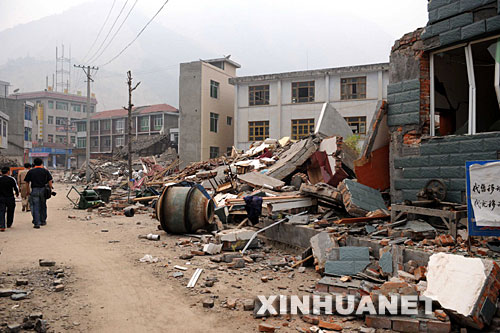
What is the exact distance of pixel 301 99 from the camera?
90.6ft

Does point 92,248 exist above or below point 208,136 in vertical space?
below

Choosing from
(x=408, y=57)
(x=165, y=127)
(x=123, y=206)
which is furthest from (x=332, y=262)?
(x=165, y=127)

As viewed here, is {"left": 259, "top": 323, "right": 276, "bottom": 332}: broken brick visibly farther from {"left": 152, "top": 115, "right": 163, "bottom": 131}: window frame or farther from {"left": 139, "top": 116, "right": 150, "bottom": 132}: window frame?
{"left": 139, "top": 116, "right": 150, "bottom": 132}: window frame

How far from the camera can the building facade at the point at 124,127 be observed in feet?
158

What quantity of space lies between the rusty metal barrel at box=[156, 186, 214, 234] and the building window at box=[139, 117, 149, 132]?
1690 inches

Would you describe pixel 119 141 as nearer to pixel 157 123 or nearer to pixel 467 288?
pixel 157 123

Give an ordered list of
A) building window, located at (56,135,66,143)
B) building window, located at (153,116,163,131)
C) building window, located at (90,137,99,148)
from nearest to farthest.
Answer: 1. building window, located at (153,116,163,131)
2. building window, located at (90,137,99,148)
3. building window, located at (56,135,66,143)

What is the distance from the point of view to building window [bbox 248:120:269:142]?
94.7ft

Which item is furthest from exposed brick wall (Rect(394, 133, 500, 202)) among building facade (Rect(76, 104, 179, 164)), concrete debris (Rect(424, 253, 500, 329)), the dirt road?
building facade (Rect(76, 104, 179, 164))

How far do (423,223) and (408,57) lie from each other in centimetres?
347

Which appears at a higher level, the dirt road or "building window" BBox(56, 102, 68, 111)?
"building window" BBox(56, 102, 68, 111)

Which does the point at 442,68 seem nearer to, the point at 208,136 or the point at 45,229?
the point at 45,229

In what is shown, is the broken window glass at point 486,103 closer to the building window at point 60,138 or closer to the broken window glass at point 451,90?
the broken window glass at point 451,90

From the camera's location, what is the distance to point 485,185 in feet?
16.5
